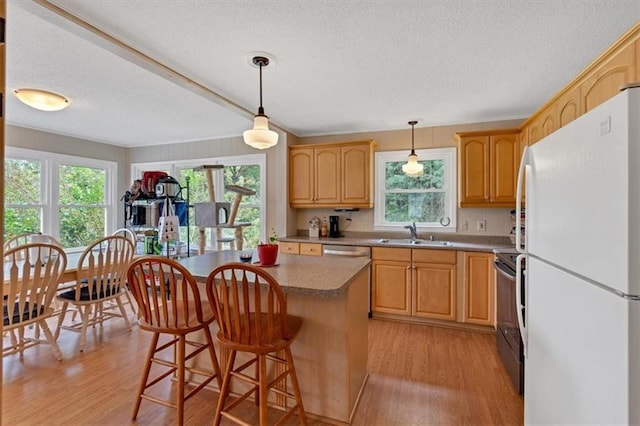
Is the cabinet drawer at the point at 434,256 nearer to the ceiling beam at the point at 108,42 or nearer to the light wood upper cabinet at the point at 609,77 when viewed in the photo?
the light wood upper cabinet at the point at 609,77

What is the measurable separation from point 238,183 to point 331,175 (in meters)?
1.53

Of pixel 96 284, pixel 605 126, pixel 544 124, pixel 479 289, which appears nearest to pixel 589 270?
pixel 605 126

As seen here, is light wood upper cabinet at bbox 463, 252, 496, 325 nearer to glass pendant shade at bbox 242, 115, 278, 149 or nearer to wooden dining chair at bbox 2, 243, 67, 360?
glass pendant shade at bbox 242, 115, 278, 149

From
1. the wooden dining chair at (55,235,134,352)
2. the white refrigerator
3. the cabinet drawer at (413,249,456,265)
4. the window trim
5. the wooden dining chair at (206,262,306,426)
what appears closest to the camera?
Answer: the white refrigerator

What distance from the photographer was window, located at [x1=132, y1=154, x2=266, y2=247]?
14.8ft

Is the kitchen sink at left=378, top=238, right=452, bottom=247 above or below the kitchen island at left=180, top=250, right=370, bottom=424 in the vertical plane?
above

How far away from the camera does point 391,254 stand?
350 cm

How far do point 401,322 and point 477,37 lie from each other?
2.83 metres

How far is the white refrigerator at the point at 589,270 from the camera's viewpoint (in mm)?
811

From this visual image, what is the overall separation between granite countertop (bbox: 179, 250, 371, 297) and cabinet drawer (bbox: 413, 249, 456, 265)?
1338 millimetres

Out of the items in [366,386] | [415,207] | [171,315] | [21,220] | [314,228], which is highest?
[415,207]

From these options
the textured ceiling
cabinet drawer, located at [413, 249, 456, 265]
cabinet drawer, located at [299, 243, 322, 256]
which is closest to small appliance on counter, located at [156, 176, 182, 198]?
the textured ceiling

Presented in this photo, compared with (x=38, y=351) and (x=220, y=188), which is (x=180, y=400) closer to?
(x=38, y=351)

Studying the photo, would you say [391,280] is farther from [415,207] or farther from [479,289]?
[415,207]
